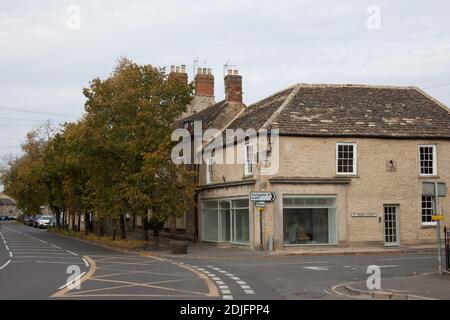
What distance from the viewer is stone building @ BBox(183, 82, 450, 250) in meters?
31.2

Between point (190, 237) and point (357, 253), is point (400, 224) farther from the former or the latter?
point (190, 237)

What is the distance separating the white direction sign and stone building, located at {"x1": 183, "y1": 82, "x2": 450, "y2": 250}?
0.44m

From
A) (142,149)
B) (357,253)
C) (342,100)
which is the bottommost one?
(357,253)

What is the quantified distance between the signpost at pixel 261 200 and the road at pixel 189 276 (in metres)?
2.88

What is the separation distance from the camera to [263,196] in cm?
3003

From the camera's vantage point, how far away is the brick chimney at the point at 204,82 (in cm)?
4812

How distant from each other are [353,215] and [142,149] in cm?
1190

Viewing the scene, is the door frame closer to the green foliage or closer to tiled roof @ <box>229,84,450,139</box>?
tiled roof @ <box>229,84,450,139</box>

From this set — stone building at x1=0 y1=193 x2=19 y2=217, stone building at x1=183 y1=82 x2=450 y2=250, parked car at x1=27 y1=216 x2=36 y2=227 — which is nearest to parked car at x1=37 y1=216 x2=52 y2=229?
parked car at x1=27 y1=216 x2=36 y2=227

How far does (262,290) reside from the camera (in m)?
15.2

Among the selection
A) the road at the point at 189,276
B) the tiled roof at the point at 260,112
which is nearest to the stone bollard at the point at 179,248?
the road at the point at 189,276

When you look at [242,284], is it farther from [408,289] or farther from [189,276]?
[408,289]

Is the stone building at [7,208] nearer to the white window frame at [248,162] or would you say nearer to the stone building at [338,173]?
the stone building at [338,173]
